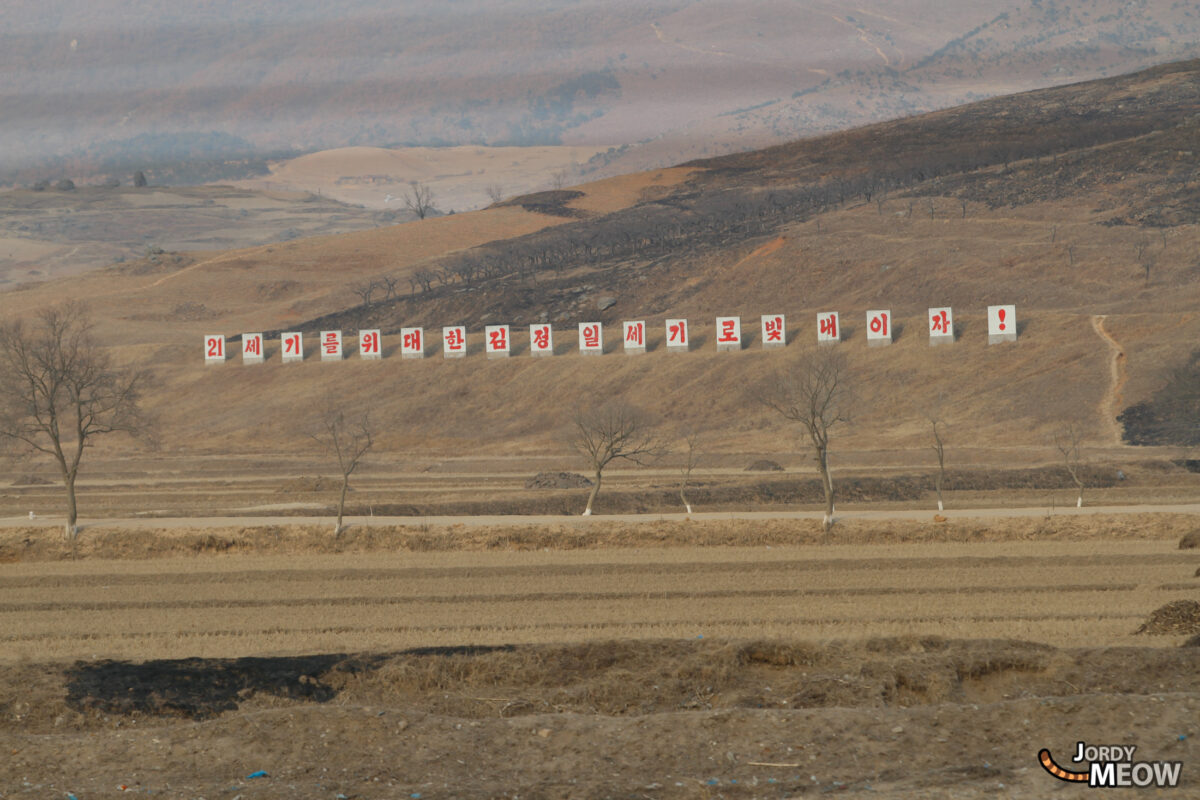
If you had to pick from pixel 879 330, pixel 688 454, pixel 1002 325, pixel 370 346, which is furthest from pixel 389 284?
pixel 688 454

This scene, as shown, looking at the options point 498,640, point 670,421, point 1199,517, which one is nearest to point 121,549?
point 498,640

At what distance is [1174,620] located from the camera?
69.4 feet

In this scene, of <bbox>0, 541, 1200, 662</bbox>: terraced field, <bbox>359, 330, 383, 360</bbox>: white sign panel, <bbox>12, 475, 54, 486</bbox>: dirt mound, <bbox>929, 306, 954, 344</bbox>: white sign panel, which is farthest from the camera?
<bbox>359, 330, 383, 360</bbox>: white sign panel

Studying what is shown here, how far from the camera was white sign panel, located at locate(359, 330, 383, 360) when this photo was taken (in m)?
94.9

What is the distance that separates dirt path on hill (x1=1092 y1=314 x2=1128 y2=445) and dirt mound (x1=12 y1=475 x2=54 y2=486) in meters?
55.1

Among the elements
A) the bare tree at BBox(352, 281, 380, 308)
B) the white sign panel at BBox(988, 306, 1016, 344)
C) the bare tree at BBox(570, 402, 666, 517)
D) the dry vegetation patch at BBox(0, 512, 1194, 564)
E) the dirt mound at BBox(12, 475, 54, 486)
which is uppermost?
the bare tree at BBox(352, 281, 380, 308)

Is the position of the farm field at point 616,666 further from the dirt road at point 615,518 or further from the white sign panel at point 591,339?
the white sign panel at point 591,339

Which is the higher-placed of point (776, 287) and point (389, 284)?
point (389, 284)

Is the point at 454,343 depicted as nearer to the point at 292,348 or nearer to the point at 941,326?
the point at 292,348

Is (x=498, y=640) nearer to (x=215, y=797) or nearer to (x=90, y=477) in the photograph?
(x=215, y=797)

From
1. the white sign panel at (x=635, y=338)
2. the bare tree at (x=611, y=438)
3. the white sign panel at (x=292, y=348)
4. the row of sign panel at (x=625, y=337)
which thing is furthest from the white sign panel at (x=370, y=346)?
the bare tree at (x=611, y=438)

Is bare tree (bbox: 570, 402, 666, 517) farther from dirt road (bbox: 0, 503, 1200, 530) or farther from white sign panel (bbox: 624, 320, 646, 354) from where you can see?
white sign panel (bbox: 624, 320, 646, 354)

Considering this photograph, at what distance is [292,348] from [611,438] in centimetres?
6011

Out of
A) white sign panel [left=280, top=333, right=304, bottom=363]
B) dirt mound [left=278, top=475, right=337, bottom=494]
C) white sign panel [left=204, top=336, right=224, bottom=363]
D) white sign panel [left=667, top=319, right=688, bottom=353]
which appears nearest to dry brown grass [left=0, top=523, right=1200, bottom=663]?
dirt mound [left=278, top=475, right=337, bottom=494]
